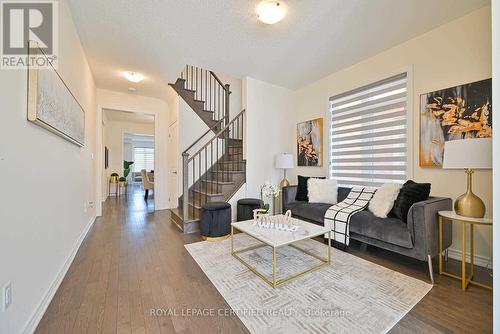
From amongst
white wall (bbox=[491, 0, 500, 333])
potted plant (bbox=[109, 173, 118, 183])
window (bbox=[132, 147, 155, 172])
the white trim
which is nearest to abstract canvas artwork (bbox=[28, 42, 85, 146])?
white wall (bbox=[491, 0, 500, 333])

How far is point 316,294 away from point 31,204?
83.9 inches

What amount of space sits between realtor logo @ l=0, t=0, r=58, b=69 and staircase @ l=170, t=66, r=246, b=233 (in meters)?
2.39

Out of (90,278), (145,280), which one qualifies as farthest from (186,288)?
(90,278)

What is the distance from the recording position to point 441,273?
2006 mm

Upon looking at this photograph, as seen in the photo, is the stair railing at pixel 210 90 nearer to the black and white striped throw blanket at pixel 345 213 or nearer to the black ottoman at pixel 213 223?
the black ottoman at pixel 213 223

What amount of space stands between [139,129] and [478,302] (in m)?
9.19

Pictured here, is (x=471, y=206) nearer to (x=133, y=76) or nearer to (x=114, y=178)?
(x=133, y=76)

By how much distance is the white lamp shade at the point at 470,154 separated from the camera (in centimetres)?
167

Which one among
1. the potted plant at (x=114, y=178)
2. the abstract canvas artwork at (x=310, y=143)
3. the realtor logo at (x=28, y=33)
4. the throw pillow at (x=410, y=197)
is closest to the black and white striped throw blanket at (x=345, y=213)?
the throw pillow at (x=410, y=197)

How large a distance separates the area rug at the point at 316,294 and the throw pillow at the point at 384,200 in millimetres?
575

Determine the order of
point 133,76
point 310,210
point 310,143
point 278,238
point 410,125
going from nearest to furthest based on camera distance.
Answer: point 278,238, point 410,125, point 310,210, point 133,76, point 310,143

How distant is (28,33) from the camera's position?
144 cm

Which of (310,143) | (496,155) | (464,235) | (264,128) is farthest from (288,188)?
(496,155)

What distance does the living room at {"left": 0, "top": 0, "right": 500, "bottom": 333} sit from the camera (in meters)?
1.41
